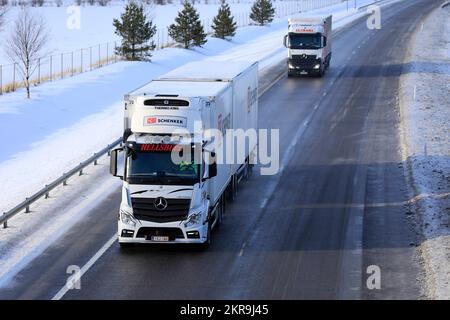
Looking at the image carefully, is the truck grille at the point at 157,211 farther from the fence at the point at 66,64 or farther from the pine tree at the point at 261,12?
the pine tree at the point at 261,12

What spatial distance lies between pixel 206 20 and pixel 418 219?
74.6 meters

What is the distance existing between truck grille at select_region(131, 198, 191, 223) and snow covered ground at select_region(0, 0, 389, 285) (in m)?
2.61

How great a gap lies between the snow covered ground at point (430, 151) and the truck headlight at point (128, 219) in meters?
6.55

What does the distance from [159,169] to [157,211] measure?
955 mm

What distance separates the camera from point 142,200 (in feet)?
65.7

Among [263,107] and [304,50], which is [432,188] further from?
[304,50]

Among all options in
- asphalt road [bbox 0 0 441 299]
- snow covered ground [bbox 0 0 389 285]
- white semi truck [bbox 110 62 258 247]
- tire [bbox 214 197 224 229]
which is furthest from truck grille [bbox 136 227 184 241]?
snow covered ground [bbox 0 0 389 285]

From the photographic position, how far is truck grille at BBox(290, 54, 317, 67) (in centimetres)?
5175

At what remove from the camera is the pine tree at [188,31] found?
6619 centimetres

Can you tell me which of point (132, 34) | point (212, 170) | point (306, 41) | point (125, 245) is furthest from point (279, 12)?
point (125, 245)

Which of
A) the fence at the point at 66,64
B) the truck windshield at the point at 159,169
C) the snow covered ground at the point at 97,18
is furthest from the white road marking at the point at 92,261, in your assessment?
the snow covered ground at the point at 97,18
